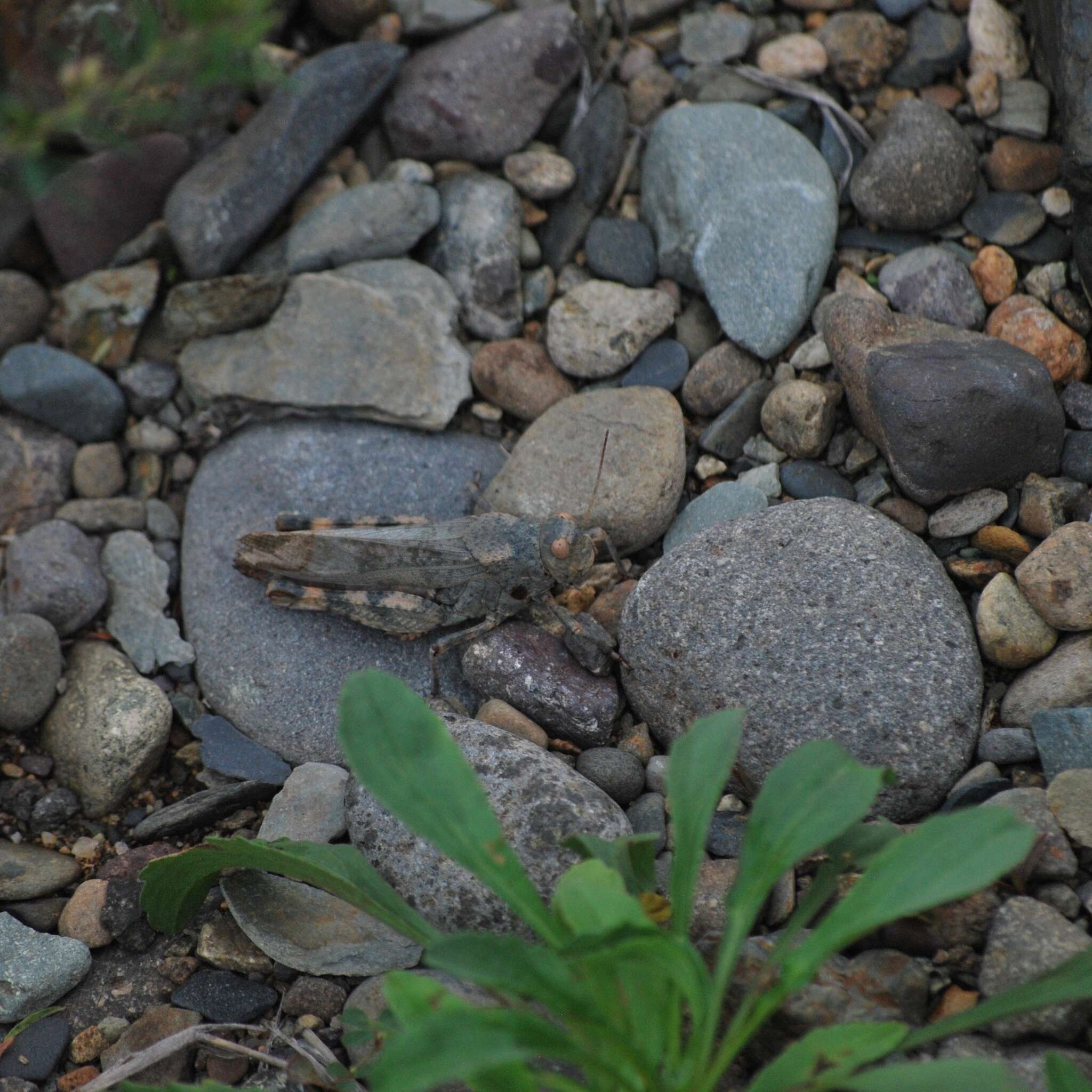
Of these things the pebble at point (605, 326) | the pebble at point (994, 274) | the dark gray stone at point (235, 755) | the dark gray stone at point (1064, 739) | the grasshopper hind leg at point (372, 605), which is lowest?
the dark gray stone at point (235, 755)

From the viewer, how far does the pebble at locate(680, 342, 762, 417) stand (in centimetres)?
335

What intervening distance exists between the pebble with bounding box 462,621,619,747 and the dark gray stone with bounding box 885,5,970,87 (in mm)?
2431

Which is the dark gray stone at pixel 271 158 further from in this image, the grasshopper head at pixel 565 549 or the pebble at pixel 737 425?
the pebble at pixel 737 425

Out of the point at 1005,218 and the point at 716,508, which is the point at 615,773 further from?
the point at 1005,218

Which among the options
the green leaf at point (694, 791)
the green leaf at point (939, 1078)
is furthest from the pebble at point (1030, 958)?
the green leaf at point (694, 791)

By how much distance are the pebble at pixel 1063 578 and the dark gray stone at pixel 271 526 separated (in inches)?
63.0

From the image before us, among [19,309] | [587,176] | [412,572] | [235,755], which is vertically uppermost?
[587,176]

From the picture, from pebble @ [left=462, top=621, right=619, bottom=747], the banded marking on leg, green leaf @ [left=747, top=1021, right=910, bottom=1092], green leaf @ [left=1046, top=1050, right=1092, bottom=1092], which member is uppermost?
green leaf @ [left=747, top=1021, right=910, bottom=1092]

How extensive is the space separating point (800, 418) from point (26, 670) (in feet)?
7.95

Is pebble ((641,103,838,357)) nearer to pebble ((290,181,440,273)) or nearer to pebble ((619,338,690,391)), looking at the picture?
pebble ((619,338,690,391))

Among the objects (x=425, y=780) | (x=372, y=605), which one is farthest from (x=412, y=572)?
(x=425, y=780)

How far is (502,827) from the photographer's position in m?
2.33

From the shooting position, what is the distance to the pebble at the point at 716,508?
10.3 ft

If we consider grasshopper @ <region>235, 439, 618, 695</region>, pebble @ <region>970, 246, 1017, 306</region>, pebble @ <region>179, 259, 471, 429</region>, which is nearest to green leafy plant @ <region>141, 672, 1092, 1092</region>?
grasshopper @ <region>235, 439, 618, 695</region>
